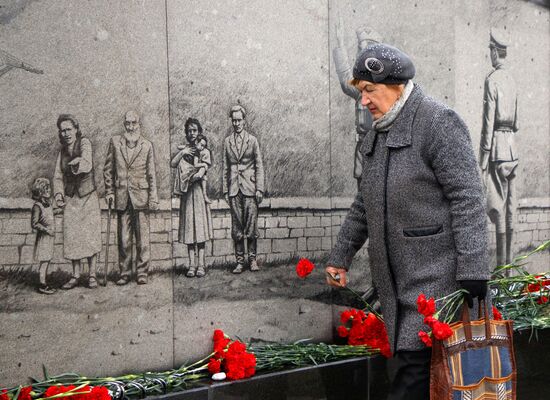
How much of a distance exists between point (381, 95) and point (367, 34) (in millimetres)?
1707

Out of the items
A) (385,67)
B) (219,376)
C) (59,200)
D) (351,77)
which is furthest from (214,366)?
(351,77)

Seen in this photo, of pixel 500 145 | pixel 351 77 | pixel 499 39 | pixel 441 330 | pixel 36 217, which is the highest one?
pixel 499 39

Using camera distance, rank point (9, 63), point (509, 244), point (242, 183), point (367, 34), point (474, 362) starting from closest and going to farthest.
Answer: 1. point (474, 362)
2. point (9, 63)
3. point (242, 183)
4. point (367, 34)
5. point (509, 244)

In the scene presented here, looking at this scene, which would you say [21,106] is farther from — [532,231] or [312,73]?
[532,231]

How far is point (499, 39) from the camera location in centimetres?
613

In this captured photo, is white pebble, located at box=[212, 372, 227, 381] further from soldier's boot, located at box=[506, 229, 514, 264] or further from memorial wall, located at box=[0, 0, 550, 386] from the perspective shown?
soldier's boot, located at box=[506, 229, 514, 264]

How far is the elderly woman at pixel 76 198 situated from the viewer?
12.2 feet

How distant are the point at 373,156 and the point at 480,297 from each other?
30.0 inches

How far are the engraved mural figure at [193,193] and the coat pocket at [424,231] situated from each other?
1.30 m

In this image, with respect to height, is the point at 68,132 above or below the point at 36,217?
above

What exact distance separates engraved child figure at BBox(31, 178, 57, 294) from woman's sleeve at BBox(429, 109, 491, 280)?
173 cm

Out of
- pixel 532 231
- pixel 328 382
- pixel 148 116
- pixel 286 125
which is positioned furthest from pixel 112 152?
pixel 532 231

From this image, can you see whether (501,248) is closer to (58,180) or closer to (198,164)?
(198,164)

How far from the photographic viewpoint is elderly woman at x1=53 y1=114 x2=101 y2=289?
12.2 ft
